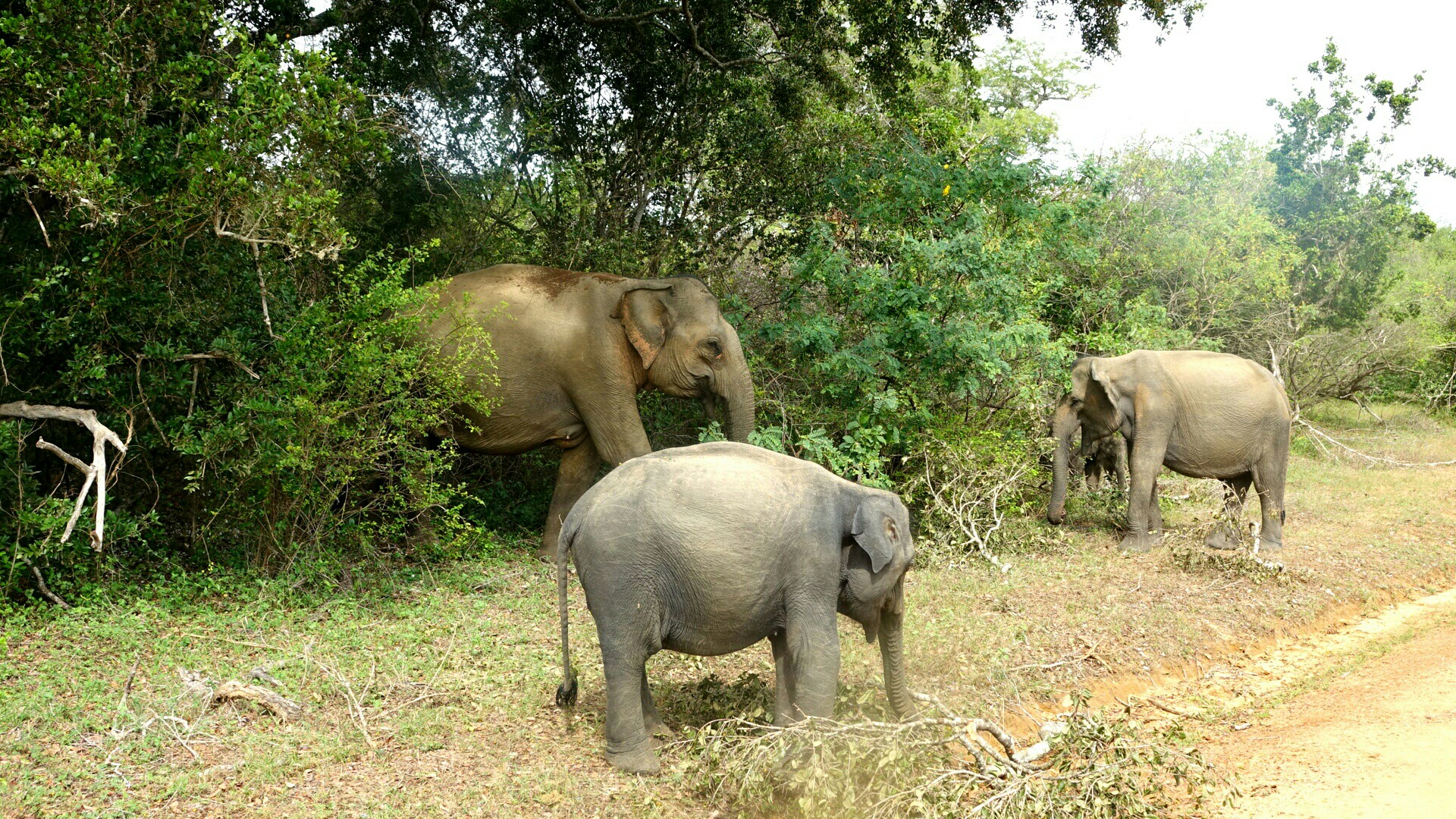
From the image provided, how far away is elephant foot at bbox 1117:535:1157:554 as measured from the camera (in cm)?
1097

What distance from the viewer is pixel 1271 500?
11.4m

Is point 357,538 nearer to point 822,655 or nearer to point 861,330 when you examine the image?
point 822,655

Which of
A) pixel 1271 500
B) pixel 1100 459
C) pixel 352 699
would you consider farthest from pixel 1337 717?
pixel 352 699

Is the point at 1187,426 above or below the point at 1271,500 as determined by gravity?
above

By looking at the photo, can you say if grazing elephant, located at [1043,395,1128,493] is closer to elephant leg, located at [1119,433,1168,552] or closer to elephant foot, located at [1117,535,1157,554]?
elephant leg, located at [1119,433,1168,552]

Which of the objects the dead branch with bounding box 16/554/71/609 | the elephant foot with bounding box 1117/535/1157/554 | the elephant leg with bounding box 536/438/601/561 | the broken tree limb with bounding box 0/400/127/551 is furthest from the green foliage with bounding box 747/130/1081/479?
the dead branch with bounding box 16/554/71/609

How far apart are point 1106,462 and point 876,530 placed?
8592 mm

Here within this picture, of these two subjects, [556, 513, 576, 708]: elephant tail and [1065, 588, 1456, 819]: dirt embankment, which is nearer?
[556, 513, 576, 708]: elephant tail

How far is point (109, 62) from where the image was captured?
707 cm

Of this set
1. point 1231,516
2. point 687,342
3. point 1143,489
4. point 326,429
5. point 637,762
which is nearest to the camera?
point 637,762

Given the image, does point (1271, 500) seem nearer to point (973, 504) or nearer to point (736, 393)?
point (973, 504)

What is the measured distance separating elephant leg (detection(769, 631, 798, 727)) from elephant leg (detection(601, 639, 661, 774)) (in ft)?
2.22

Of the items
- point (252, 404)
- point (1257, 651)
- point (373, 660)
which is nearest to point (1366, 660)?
point (1257, 651)

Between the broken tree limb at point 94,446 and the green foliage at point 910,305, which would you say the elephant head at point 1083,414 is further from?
the broken tree limb at point 94,446
